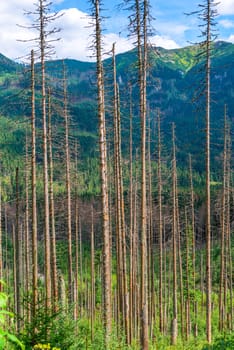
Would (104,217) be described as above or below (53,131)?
below

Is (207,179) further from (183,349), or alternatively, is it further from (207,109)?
(183,349)

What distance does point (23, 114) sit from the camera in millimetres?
18828

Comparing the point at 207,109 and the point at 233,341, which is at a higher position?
the point at 207,109

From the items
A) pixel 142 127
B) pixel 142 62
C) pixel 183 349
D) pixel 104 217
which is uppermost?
pixel 142 62

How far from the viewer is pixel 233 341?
39.3ft

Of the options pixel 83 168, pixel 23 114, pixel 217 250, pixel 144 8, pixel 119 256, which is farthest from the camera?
pixel 83 168

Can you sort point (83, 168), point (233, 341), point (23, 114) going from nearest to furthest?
point (233, 341) < point (23, 114) < point (83, 168)

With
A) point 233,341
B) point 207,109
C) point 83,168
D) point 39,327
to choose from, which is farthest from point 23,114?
point 83,168

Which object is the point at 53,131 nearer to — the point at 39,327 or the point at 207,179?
the point at 207,179

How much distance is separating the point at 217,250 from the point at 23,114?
5820 centimetres

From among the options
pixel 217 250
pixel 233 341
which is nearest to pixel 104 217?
pixel 233 341

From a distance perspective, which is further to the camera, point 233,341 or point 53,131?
point 53,131

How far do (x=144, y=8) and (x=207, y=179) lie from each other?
802cm

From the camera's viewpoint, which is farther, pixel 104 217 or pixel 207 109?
pixel 207 109
